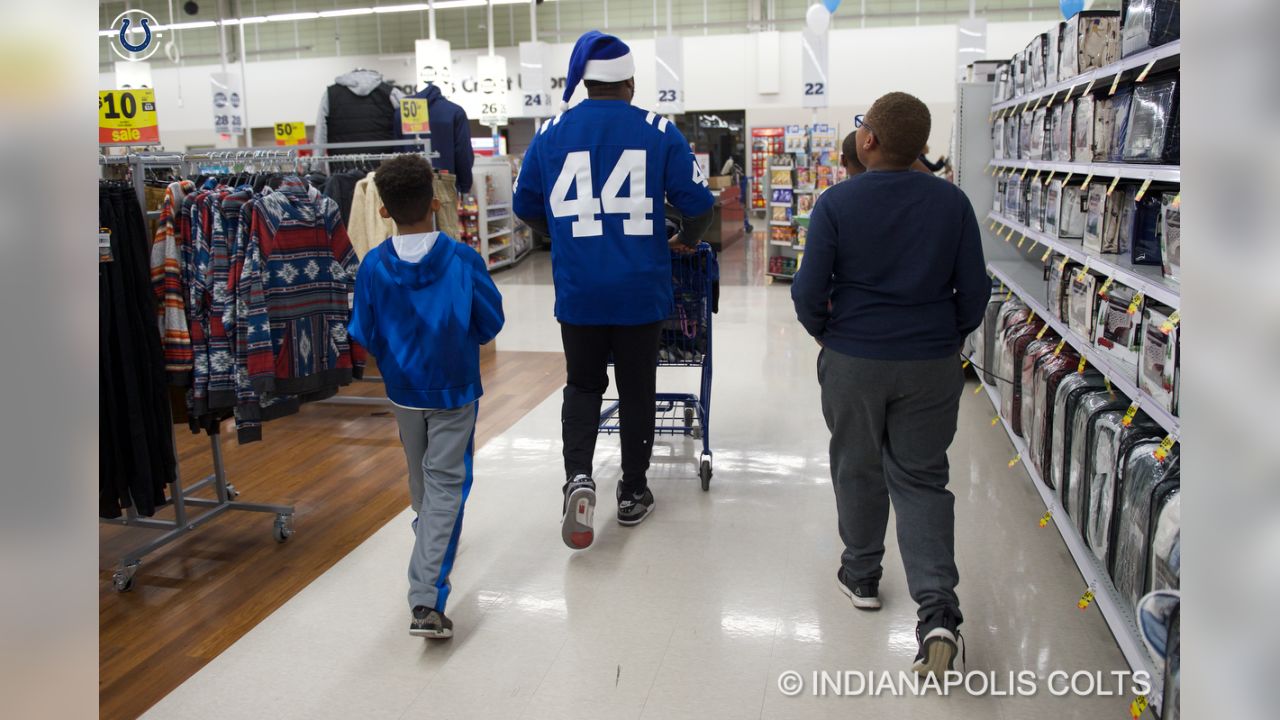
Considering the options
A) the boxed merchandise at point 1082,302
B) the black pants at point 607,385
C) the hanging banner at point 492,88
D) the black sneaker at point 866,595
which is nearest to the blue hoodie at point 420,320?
the black pants at point 607,385

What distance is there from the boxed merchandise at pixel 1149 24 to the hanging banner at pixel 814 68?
31.3 feet

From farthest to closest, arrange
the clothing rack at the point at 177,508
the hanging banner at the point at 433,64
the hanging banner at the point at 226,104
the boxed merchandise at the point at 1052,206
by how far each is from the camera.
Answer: the hanging banner at the point at 226,104, the hanging banner at the point at 433,64, the boxed merchandise at the point at 1052,206, the clothing rack at the point at 177,508

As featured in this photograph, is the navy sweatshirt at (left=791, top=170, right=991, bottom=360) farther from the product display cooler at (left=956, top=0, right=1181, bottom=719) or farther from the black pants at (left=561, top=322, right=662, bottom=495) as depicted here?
the black pants at (left=561, top=322, right=662, bottom=495)

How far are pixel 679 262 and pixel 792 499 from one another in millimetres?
1171

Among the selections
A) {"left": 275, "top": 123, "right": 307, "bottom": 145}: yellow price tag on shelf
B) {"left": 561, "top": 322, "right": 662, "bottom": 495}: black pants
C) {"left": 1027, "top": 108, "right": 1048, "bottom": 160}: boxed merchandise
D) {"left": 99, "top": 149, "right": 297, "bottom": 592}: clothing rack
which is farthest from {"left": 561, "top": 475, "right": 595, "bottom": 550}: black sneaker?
{"left": 275, "top": 123, "right": 307, "bottom": 145}: yellow price tag on shelf

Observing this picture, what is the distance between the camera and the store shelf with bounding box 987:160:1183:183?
2.63 meters

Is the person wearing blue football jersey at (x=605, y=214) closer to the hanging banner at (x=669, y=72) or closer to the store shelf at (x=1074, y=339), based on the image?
the store shelf at (x=1074, y=339)

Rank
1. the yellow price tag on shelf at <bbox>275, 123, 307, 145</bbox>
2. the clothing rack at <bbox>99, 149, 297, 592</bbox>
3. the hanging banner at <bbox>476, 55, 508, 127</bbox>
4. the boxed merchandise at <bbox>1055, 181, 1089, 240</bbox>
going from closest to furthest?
the clothing rack at <bbox>99, 149, 297, 592</bbox>, the boxed merchandise at <bbox>1055, 181, 1089, 240</bbox>, the yellow price tag on shelf at <bbox>275, 123, 307, 145</bbox>, the hanging banner at <bbox>476, 55, 508, 127</bbox>

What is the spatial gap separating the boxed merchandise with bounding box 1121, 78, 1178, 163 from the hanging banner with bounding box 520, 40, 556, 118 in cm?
1272

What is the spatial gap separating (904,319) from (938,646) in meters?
0.90

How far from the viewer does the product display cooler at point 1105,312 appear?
8.20 ft
